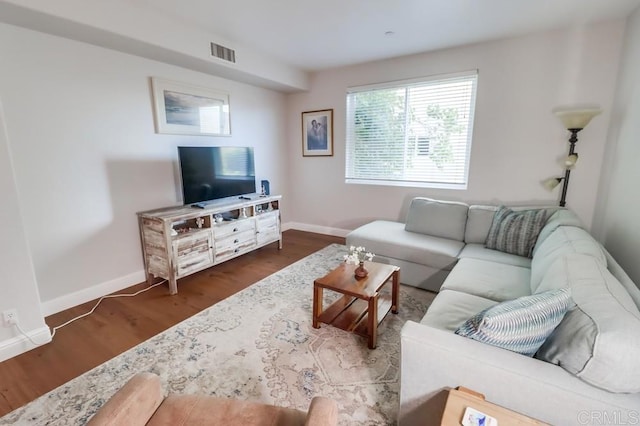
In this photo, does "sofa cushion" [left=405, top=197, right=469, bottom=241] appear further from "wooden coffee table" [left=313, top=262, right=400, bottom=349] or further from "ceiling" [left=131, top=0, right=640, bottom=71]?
"ceiling" [left=131, top=0, right=640, bottom=71]

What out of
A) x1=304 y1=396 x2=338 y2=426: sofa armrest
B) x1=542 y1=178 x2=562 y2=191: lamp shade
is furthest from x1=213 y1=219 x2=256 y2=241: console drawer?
x1=542 y1=178 x2=562 y2=191: lamp shade

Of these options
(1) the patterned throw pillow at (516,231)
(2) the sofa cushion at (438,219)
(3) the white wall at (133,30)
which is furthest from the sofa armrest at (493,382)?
(3) the white wall at (133,30)

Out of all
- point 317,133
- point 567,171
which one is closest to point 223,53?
point 317,133

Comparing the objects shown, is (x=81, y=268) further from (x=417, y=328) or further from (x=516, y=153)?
(x=516, y=153)

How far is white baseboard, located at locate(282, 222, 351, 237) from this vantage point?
472 centimetres

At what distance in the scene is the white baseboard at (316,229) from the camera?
4.72 metres

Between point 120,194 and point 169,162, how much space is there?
0.61 m

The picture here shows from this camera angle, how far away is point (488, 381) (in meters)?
1.12

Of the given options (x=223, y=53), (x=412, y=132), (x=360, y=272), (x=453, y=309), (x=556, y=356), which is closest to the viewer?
(x=556, y=356)

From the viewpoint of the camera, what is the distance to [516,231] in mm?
2725

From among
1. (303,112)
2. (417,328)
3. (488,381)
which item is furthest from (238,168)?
(488,381)

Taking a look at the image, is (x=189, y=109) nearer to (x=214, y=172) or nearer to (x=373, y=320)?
(x=214, y=172)

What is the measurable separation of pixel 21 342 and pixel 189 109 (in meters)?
2.53

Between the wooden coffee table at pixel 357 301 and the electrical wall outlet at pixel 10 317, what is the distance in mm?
2047
